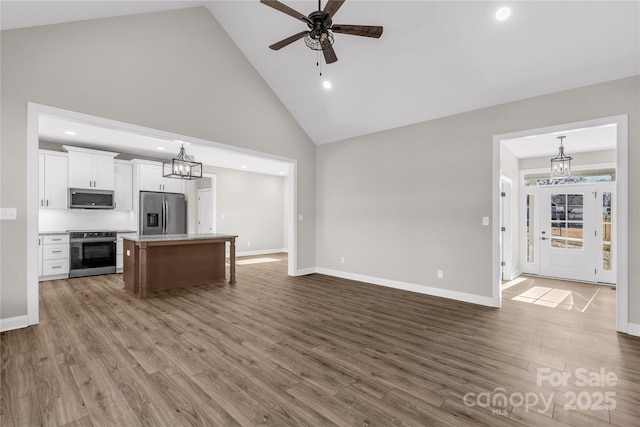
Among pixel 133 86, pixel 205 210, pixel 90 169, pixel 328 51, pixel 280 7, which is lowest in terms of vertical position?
pixel 205 210

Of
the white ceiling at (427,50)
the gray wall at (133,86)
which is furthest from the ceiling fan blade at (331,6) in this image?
the gray wall at (133,86)

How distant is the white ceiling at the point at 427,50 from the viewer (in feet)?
9.41

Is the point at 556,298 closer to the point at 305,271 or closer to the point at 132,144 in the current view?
the point at 305,271

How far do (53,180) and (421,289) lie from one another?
23.6 feet

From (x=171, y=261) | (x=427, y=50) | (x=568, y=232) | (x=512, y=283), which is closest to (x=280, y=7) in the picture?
(x=427, y=50)

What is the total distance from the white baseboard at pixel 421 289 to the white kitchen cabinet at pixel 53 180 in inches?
219

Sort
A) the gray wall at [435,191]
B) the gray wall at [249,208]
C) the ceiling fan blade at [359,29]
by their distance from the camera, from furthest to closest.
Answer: the gray wall at [249,208] < the gray wall at [435,191] < the ceiling fan blade at [359,29]

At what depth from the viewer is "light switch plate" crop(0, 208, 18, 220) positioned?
2898 mm

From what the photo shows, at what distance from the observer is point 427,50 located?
12.0 ft

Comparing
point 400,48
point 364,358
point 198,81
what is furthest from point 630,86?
point 198,81

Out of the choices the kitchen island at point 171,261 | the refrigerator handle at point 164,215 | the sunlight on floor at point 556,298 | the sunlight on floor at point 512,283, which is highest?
the refrigerator handle at point 164,215

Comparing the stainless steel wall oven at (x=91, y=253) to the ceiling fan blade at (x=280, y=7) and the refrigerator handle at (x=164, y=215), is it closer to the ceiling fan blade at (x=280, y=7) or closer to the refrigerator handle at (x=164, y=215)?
the refrigerator handle at (x=164, y=215)

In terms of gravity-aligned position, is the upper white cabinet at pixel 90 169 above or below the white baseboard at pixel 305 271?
above

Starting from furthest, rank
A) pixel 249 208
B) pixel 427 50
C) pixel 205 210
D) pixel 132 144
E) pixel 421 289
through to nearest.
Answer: pixel 249 208 → pixel 205 210 → pixel 132 144 → pixel 421 289 → pixel 427 50
